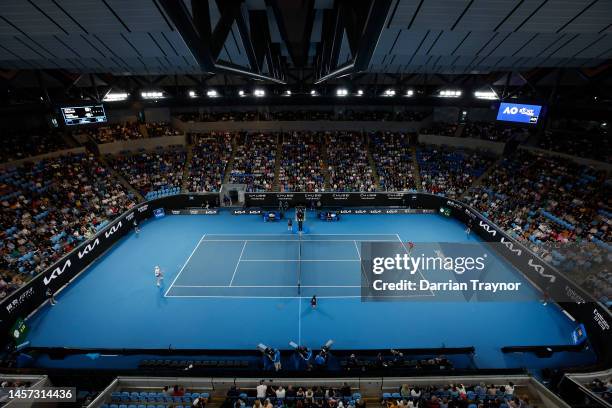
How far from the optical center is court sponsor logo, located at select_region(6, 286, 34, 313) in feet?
51.2

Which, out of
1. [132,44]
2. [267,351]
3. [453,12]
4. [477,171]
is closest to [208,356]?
[267,351]

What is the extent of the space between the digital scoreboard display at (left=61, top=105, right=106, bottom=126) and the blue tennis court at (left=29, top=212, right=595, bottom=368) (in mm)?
11168

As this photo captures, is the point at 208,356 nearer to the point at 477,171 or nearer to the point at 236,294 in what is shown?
the point at 236,294

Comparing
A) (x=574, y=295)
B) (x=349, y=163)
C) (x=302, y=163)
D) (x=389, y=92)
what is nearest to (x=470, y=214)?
(x=574, y=295)

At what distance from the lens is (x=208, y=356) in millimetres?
14469

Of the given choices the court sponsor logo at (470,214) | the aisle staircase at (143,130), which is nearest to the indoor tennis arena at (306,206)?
the court sponsor logo at (470,214)

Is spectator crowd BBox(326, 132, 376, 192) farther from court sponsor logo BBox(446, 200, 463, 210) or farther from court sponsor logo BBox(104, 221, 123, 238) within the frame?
court sponsor logo BBox(104, 221, 123, 238)

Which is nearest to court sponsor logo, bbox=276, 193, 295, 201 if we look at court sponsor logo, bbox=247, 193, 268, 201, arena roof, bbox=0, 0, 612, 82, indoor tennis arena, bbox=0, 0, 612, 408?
indoor tennis arena, bbox=0, 0, 612, 408

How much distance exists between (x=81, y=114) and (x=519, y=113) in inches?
1418

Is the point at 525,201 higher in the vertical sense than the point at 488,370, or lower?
higher

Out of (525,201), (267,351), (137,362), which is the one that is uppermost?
(525,201)

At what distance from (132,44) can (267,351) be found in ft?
41.5

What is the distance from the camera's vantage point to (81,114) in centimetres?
2672

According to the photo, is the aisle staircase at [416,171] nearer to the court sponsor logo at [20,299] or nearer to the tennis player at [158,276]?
the tennis player at [158,276]
